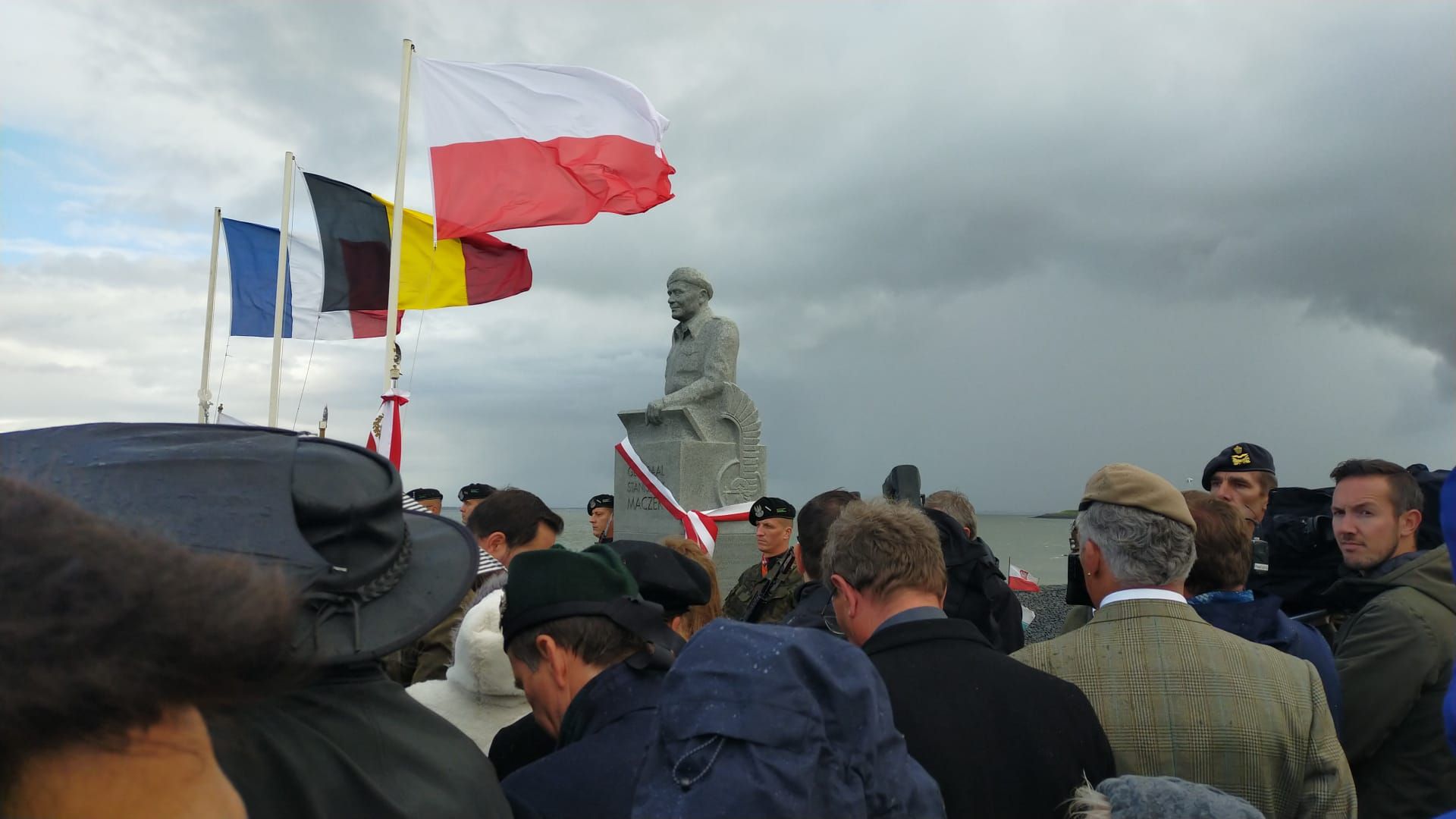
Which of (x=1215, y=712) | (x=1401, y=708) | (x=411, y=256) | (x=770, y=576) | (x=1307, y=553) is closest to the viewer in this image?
(x=1215, y=712)

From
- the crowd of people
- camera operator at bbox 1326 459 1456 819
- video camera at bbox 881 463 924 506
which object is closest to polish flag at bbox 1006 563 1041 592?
video camera at bbox 881 463 924 506

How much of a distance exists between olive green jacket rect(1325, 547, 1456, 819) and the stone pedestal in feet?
24.3

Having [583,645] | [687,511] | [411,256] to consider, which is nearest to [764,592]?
[583,645]

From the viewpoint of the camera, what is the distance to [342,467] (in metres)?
1.31

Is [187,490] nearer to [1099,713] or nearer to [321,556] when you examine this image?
[321,556]

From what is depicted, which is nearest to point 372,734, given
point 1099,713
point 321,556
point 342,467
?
point 321,556

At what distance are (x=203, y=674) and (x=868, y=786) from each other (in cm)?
83

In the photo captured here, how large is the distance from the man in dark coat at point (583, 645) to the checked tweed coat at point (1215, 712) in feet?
3.67

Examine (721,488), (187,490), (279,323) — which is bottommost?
(721,488)

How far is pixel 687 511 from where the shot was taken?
9.95 metres

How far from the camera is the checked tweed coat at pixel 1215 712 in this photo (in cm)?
232

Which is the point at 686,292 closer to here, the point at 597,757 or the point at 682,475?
the point at 682,475

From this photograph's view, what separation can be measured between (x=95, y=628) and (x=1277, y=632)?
10.2 ft

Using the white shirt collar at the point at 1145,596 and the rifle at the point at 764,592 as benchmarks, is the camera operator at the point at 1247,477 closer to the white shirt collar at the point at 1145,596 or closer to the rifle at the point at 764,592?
the rifle at the point at 764,592
